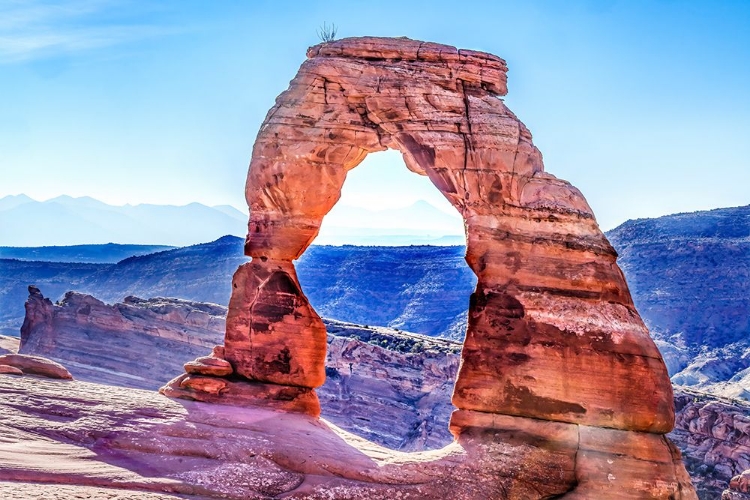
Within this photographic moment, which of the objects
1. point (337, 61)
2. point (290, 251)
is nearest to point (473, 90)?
point (337, 61)

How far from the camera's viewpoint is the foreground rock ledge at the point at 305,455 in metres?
16.6

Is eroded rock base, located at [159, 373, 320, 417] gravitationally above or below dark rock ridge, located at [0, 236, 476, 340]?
below

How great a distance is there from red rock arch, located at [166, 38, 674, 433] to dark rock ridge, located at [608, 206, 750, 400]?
127ft

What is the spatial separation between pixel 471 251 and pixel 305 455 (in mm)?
5487

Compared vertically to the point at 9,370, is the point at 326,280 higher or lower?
higher

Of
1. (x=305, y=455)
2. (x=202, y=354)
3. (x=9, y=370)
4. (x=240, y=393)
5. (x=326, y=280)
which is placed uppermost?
(x=326, y=280)

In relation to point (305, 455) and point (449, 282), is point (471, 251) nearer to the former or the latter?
point (305, 455)

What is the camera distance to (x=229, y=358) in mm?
21906

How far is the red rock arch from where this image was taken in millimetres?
18797

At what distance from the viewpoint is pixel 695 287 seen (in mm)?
67438

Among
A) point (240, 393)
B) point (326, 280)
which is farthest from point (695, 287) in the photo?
point (240, 393)

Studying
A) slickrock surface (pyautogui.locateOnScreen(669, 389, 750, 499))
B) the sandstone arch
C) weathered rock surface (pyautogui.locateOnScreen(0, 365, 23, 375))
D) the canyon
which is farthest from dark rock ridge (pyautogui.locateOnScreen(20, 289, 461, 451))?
weathered rock surface (pyautogui.locateOnScreen(0, 365, 23, 375))

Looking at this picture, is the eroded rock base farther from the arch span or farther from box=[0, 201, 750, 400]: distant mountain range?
box=[0, 201, 750, 400]: distant mountain range

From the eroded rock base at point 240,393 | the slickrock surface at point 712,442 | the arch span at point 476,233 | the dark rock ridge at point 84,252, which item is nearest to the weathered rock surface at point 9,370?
the eroded rock base at point 240,393
